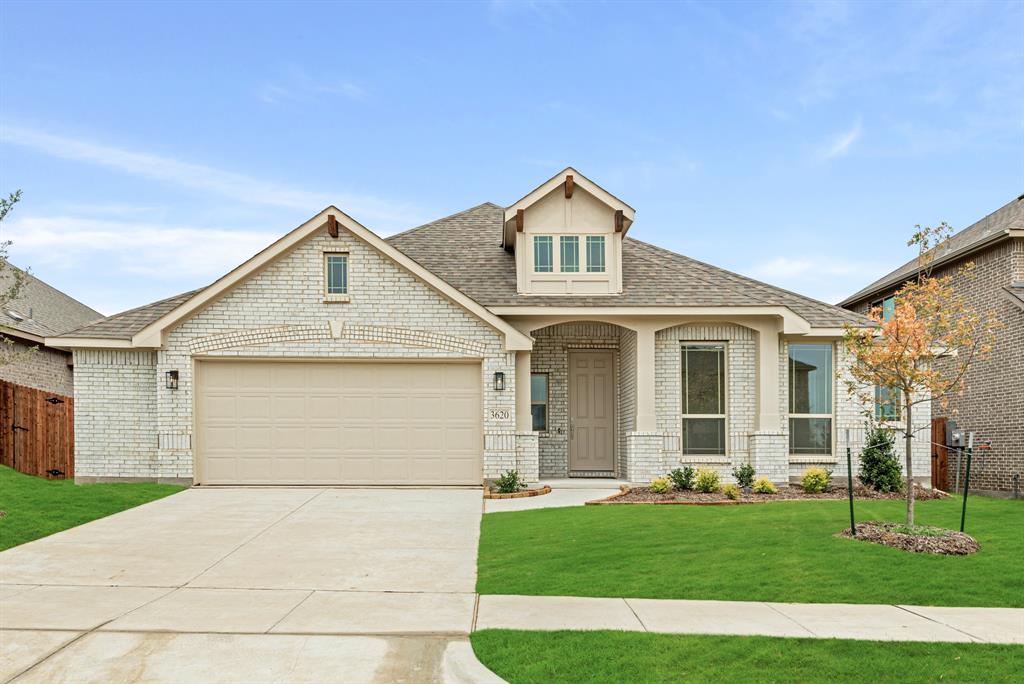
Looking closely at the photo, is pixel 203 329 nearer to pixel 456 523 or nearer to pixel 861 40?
pixel 456 523

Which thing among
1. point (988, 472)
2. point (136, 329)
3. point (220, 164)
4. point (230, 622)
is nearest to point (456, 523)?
point (230, 622)

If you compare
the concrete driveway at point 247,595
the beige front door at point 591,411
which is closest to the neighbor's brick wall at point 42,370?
the concrete driveway at point 247,595

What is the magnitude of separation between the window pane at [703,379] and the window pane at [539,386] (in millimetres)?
3331

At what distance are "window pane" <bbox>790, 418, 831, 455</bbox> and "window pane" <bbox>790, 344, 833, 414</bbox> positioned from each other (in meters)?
0.24

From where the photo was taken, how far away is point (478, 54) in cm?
1933

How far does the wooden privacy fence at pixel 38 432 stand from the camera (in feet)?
54.9

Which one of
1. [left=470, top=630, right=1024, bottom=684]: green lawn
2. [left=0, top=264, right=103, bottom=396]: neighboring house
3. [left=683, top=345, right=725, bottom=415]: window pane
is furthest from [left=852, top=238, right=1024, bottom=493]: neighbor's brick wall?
[left=0, top=264, right=103, bottom=396]: neighboring house

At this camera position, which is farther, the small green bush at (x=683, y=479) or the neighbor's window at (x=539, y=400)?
the neighbor's window at (x=539, y=400)

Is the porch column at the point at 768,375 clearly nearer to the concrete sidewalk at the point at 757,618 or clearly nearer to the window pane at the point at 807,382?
the window pane at the point at 807,382

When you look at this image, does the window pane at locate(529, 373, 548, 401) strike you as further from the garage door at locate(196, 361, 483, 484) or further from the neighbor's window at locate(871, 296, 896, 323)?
the neighbor's window at locate(871, 296, 896, 323)

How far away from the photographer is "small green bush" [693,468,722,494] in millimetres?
15203

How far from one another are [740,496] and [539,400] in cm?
538

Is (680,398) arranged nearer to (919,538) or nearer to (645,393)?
(645,393)

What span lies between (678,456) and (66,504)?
1148cm
